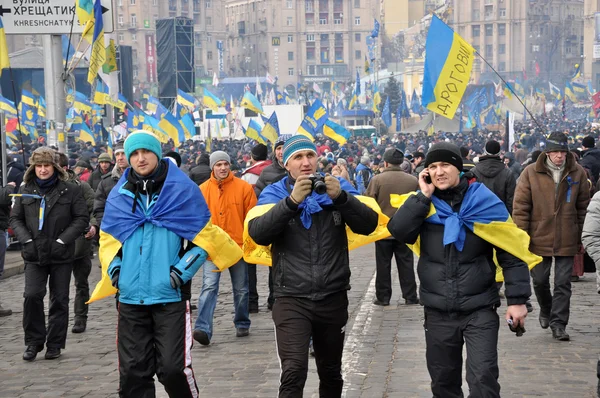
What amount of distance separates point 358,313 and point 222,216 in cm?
205

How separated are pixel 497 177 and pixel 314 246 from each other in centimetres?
585

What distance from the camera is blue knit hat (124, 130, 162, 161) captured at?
5651 millimetres

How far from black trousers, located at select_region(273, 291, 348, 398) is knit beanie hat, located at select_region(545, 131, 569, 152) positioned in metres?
3.70

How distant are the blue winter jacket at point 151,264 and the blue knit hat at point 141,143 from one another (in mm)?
247

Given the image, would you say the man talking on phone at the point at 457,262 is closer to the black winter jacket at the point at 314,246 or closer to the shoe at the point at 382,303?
the black winter jacket at the point at 314,246

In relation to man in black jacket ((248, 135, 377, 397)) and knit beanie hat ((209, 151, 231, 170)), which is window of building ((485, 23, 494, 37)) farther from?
man in black jacket ((248, 135, 377, 397))

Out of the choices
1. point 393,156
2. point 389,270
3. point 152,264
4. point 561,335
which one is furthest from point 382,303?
point 152,264

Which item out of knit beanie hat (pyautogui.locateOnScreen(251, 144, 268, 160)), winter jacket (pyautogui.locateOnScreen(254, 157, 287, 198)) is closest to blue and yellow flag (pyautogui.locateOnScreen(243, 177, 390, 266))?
winter jacket (pyautogui.locateOnScreen(254, 157, 287, 198))

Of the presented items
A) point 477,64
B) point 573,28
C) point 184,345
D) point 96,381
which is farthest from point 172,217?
point 573,28

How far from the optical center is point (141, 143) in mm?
5648

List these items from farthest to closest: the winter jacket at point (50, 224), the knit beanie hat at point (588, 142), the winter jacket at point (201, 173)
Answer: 1. the knit beanie hat at point (588, 142)
2. the winter jacket at point (201, 173)
3. the winter jacket at point (50, 224)

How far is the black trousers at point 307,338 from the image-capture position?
544 centimetres

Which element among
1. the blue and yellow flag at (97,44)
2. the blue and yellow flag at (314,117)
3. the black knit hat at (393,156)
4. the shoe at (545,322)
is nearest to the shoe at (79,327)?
the black knit hat at (393,156)

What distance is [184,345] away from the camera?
5.60 metres
